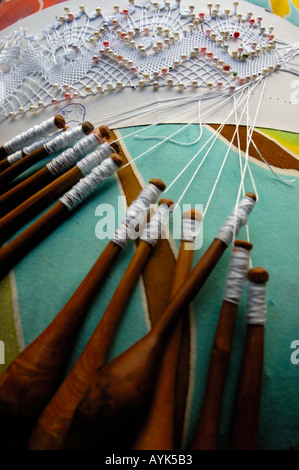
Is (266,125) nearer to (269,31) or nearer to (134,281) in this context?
(269,31)

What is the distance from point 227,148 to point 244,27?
18.4 inches

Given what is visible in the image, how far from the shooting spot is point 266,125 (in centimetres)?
74

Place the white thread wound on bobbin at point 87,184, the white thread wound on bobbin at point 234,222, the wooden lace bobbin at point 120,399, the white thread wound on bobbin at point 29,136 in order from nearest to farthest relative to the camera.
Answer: the wooden lace bobbin at point 120,399
the white thread wound on bobbin at point 234,222
the white thread wound on bobbin at point 87,184
the white thread wound on bobbin at point 29,136

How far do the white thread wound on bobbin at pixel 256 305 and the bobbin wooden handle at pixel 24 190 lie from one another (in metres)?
0.44

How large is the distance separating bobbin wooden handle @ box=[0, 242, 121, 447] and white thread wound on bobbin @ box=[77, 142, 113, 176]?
0.25 metres

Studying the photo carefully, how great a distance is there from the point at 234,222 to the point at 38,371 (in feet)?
1.16

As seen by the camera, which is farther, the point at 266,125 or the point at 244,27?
the point at 244,27

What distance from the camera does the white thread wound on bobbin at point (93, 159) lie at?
2.09 feet

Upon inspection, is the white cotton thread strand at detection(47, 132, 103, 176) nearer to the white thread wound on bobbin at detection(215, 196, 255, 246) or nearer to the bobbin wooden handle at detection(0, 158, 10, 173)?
the bobbin wooden handle at detection(0, 158, 10, 173)

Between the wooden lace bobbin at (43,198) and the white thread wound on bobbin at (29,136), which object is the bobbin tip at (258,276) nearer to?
the wooden lace bobbin at (43,198)

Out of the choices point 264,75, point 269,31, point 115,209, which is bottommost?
point 115,209

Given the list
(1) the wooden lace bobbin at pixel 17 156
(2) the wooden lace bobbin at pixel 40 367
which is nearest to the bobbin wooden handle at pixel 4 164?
(1) the wooden lace bobbin at pixel 17 156

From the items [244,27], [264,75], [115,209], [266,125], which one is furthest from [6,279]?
[244,27]

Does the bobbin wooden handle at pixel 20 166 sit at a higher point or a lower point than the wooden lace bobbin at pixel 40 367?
higher
